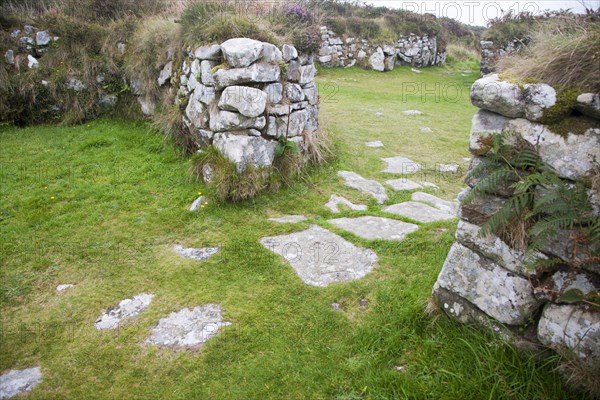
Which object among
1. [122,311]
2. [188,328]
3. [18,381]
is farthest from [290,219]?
[18,381]

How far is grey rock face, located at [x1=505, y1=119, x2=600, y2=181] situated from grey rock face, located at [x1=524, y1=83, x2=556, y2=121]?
0.08 m

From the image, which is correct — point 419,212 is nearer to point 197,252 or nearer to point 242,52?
point 197,252

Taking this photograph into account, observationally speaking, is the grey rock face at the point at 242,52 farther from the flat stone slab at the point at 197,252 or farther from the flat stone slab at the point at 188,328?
the flat stone slab at the point at 188,328

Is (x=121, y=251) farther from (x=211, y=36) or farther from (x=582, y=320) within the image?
(x=582, y=320)

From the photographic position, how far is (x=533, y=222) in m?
2.76

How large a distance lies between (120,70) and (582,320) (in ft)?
30.1

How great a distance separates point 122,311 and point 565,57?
423 centimetres

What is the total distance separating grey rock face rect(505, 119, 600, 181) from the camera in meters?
2.53

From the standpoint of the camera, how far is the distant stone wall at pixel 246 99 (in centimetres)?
569

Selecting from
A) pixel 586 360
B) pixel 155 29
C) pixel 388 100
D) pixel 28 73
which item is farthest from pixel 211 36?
pixel 388 100

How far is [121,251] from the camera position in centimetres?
462

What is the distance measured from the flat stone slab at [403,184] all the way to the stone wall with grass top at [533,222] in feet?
10.6

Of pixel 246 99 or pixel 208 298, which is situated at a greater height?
pixel 246 99

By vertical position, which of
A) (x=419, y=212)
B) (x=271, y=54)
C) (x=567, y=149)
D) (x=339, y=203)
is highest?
(x=271, y=54)
